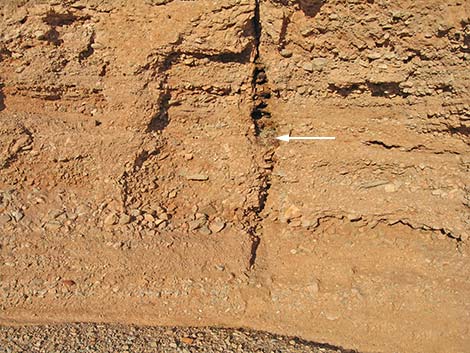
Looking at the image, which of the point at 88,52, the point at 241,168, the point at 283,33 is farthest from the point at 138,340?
the point at 283,33

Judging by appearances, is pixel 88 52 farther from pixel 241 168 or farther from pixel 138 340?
pixel 138 340

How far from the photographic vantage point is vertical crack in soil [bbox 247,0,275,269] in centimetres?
390

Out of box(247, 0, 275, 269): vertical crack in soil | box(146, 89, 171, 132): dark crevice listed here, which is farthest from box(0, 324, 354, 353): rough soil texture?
box(146, 89, 171, 132): dark crevice

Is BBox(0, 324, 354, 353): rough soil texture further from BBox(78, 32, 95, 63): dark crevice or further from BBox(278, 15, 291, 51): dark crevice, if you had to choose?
BBox(278, 15, 291, 51): dark crevice

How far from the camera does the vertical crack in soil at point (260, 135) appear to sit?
3.90 metres

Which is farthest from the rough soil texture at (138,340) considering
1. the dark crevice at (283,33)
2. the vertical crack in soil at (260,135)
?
the dark crevice at (283,33)

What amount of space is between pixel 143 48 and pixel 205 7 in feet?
1.82

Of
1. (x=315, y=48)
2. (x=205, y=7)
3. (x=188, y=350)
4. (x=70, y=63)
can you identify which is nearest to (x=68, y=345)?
(x=188, y=350)

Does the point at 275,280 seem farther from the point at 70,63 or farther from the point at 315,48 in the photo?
the point at 70,63

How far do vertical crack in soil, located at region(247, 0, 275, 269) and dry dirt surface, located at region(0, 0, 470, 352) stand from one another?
1 centimetres

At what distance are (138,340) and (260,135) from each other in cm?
187

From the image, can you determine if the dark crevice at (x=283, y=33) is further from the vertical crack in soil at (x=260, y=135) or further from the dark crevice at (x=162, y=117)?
the dark crevice at (x=162, y=117)

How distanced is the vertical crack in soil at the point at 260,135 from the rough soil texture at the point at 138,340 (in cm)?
78

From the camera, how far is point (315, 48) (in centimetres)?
365
